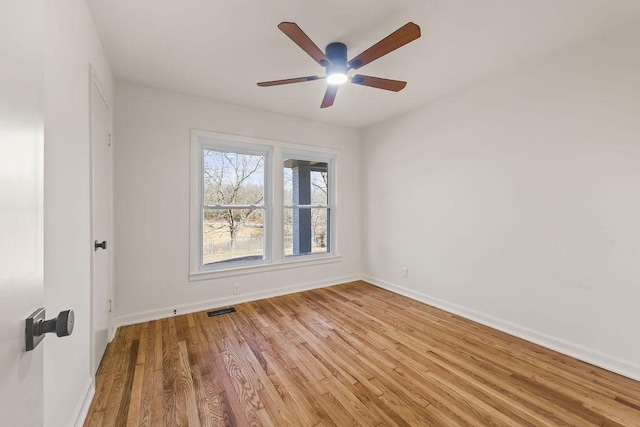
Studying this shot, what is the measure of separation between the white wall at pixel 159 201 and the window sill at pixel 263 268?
6 cm

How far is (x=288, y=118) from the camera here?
3979 millimetres

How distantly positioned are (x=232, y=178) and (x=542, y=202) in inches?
137

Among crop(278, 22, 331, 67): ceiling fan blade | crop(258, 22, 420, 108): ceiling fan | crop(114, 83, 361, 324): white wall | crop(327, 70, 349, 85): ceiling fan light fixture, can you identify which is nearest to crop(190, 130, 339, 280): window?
crop(114, 83, 361, 324): white wall

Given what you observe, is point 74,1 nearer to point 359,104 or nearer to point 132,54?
point 132,54

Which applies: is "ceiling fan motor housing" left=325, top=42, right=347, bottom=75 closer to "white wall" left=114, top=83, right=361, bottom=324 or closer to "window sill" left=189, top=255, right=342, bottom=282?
"white wall" left=114, top=83, right=361, bottom=324

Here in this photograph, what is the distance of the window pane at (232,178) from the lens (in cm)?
352

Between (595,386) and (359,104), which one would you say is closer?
(595,386)

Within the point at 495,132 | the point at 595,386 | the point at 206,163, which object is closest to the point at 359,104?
the point at 495,132

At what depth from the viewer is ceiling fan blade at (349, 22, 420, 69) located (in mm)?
1668

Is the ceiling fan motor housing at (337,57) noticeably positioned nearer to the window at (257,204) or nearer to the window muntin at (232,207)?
the window at (257,204)

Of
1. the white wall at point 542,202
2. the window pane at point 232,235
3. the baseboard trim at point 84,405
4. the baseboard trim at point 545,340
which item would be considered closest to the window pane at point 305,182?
the window pane at point 232,235

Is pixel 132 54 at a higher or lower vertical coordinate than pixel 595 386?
A: higher

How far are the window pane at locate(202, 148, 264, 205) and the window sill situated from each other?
88cm

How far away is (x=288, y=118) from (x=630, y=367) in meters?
4.28
